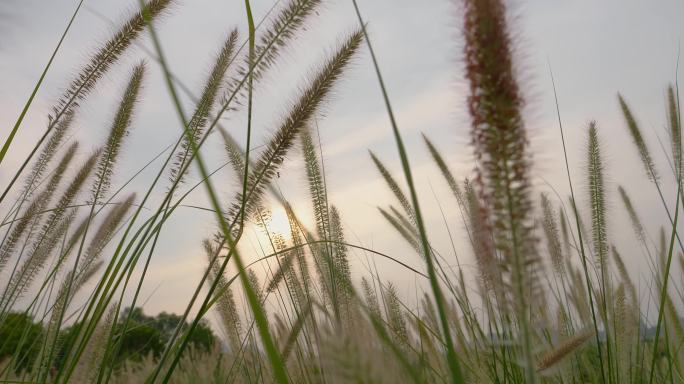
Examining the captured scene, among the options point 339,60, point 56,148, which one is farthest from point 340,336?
point 56,148

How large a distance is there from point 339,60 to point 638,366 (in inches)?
63.2

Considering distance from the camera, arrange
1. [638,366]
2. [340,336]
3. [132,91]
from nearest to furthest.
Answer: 1. [340,336]
2. [638,366]
3. [132,91]

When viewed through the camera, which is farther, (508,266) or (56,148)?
(56,148)

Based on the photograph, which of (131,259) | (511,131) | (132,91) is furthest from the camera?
(132,91)

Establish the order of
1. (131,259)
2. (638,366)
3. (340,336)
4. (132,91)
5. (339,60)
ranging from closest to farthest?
1. (340,336)
2. (131,259)
3. (339,60)
4. (638,366)
5. (132,91)

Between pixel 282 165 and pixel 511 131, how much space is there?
99 cm

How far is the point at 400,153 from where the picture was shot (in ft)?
2.51

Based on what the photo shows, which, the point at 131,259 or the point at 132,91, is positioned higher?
the point at 132,91

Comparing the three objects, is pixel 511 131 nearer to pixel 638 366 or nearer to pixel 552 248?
pixel 638 366

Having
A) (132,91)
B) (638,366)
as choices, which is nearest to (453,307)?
(638,366)

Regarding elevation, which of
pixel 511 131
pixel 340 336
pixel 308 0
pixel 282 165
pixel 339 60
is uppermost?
pixel 308 0

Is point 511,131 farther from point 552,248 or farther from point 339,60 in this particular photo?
point 552,248

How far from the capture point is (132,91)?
8.14ft

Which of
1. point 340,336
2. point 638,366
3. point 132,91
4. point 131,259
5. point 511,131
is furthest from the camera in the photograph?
point 132,91
